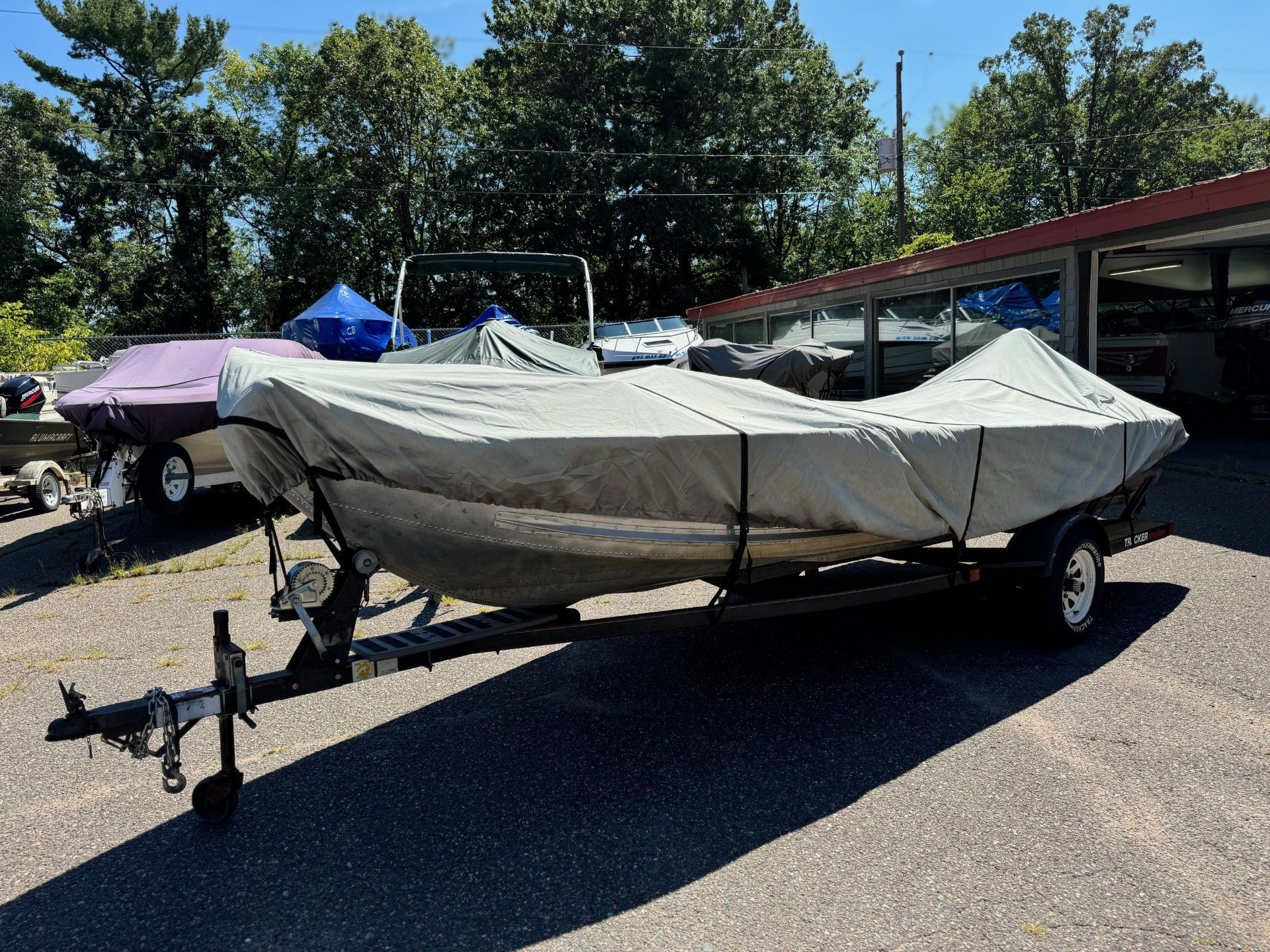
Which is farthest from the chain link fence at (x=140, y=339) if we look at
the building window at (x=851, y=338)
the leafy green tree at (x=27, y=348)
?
the building window at (x=851, y=338)

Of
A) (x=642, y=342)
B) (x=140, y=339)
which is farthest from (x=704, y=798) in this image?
(x=140, y=339)

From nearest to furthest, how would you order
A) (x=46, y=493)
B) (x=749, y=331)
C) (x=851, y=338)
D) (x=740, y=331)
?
(x=46, y=493) < (x=851, y=338) < (x=749, y=331) < (x=740, y=331)

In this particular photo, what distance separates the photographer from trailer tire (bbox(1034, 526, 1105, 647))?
5.42 meters

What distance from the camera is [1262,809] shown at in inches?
143

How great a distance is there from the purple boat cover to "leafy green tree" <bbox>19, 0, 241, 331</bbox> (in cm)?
2763

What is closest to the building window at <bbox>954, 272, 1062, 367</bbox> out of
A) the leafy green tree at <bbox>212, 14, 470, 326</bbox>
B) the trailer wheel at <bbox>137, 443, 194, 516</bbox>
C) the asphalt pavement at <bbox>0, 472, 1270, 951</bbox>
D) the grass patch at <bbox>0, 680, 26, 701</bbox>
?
the asphalt pavement at <bbox>0, 472, 1270, 951</bbox>

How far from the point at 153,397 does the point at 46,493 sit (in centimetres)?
418

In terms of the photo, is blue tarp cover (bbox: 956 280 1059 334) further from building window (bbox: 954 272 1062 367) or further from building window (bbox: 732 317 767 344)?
building window (bbox: 732 317 767 344)

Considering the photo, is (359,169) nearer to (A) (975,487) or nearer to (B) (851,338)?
(B) (851,338)

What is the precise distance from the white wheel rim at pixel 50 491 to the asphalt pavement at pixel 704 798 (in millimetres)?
6866

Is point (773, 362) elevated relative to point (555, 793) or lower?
elevated

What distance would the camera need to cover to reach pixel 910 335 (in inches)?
635

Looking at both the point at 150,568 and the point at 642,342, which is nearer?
the point at 150,568

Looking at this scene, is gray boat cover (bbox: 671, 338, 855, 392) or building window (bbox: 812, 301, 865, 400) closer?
gray boat cover (bbox: 671, 338, 855, 392)
